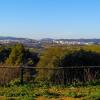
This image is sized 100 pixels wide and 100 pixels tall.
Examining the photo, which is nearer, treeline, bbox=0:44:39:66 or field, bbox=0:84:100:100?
field, bbox=0:84:100:100

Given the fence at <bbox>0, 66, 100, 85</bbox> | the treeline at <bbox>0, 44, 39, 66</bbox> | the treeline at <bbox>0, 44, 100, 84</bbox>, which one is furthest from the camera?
the treeline at <bbox>0, 44, 39, 66</bbox>

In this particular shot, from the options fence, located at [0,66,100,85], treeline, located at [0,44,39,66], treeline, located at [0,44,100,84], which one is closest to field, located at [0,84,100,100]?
fence, located at [0,66,100,85]

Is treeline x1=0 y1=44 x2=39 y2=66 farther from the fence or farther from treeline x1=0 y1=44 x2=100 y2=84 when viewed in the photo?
the fence

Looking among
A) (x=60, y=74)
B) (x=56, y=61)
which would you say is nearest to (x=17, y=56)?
(x=56, y=61)

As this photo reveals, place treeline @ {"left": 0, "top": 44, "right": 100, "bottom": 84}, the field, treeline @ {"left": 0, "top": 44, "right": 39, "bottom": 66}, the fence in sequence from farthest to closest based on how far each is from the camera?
treeline @ {"left": 0, "top": 44, "right": 39, "bottom": 66} → treeline @ {"left": 0, "top": 44, "right": 100, "bottom": 84} → the fence → the field

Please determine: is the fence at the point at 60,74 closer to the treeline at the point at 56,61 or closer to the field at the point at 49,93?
the treeline at the point at 56,61

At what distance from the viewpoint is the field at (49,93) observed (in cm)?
1412

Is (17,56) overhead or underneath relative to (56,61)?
underneath

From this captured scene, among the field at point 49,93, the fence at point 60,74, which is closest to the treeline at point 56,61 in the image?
the fence at point 60,74

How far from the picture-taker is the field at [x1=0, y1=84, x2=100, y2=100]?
14.1 metres

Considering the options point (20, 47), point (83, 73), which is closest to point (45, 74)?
point (83, 73)

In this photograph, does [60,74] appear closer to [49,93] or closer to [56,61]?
[49,93]

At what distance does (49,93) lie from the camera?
15.1 meters

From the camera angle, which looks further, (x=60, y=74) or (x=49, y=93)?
(x=60, y=74)
